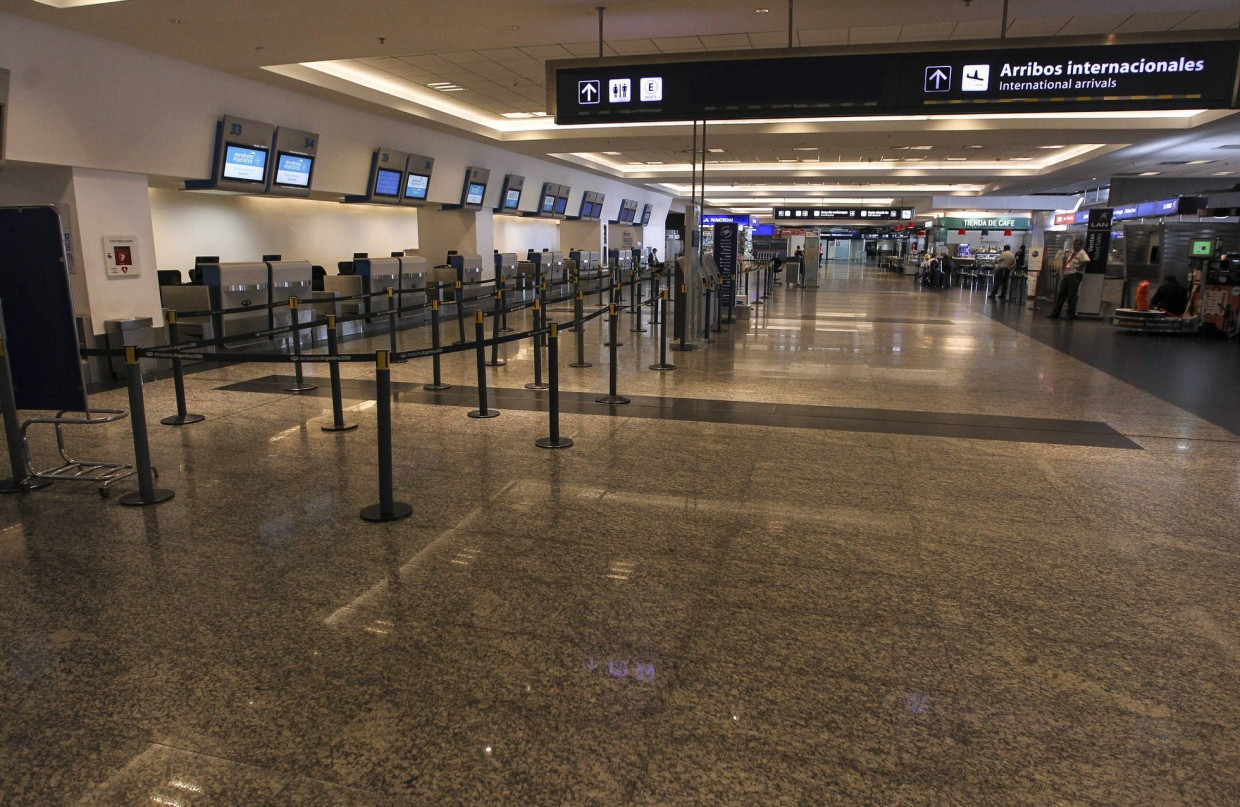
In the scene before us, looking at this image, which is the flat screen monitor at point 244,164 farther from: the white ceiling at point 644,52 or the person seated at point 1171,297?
the person seated at point 1171,297

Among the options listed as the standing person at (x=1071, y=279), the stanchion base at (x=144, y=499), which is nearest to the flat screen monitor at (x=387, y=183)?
the stanchion base at (x=144, y=499)

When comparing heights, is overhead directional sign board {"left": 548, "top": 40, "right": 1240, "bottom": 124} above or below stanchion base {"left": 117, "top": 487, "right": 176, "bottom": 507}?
above

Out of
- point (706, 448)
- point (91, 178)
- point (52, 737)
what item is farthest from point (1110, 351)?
point (91, 178)

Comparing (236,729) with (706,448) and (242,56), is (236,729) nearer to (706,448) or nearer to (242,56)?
(706,448)

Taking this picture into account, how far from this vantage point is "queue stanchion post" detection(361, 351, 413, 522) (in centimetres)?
419

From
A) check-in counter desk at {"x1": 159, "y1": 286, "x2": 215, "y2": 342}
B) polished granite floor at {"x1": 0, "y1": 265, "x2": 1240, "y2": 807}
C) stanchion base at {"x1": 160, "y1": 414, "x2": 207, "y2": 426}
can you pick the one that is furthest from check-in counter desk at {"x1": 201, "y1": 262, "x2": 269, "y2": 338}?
polished granite floor at {"x1": 0, "y1": 265, "x2": 1240, "y2": 807}

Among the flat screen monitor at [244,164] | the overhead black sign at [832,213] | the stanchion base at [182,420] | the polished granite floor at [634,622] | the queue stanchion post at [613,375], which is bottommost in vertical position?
the polished granite floor at [634,622]

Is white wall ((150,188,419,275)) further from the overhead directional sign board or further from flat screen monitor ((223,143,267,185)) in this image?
the overhead directional sign board

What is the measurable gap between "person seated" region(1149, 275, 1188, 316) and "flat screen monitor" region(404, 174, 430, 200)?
14152 millimetres

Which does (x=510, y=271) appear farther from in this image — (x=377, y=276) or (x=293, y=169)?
(x=293, y=169)

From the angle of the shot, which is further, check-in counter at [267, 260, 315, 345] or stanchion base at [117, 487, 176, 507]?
check-in counter at [267, 260, 315, 345]

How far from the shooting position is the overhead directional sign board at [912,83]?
560 centimetres

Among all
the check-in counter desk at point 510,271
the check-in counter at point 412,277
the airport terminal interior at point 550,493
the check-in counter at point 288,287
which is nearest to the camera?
the airport terminal interior at point 550,493

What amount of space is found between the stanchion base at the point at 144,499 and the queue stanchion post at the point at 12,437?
0.77 m
